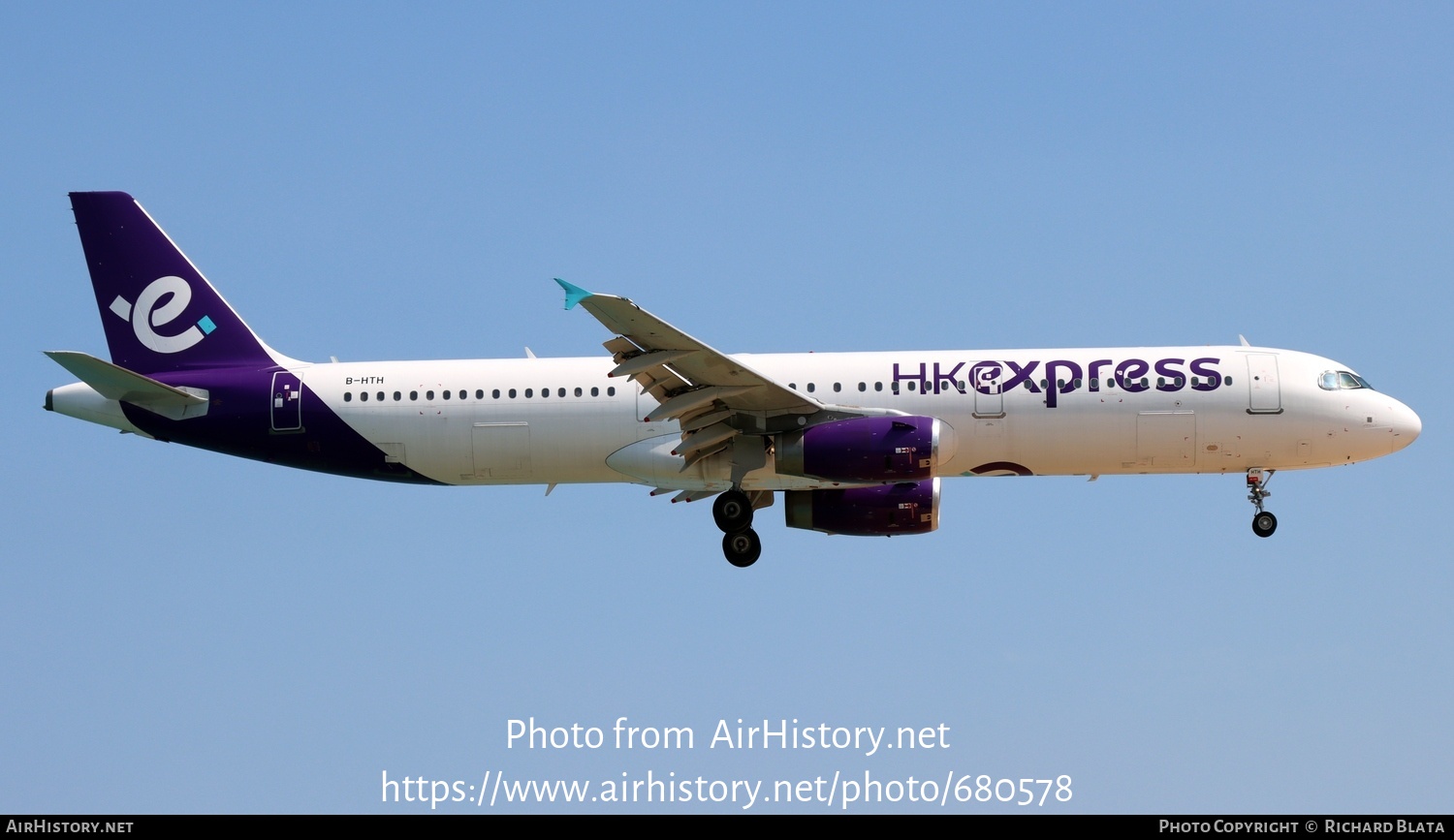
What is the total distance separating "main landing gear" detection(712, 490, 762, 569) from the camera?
40.0 m

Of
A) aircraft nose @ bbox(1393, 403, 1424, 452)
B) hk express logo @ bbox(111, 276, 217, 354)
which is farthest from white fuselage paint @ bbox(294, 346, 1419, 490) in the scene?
hk express logo @ bbox(111, 276, 217, 354)

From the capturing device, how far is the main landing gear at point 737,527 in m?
40.0

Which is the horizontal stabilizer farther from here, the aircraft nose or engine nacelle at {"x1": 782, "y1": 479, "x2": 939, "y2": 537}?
the aircraft nose

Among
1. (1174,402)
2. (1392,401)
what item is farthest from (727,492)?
(1392,401)

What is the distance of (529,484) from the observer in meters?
41.3

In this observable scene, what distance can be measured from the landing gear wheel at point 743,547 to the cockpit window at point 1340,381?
1362 centimetres

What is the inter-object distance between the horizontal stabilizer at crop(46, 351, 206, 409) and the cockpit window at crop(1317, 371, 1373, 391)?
26603 mm

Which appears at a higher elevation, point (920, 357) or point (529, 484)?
point (920, 357)

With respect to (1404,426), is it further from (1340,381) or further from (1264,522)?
(1264,522)

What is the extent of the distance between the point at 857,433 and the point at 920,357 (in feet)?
11.1

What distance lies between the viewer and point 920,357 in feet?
132

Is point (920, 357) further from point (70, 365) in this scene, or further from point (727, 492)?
point (70, 365)

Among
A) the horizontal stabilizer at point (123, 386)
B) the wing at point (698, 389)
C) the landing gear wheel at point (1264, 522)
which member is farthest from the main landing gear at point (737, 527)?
the horizontal stabilizer at point (123, 386)

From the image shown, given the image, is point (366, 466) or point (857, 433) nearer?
point (857, 433)
